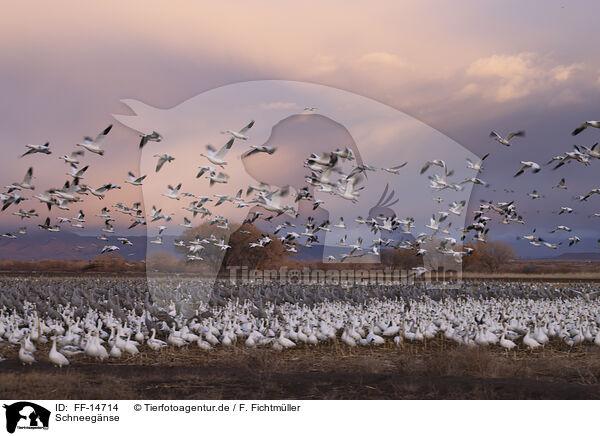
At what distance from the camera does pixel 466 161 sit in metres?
24.5

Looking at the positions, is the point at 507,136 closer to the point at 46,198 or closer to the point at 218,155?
the point at 218,155

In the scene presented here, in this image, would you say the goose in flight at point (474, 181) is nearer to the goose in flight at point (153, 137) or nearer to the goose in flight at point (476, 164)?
the goose in flight at point (476, 164)

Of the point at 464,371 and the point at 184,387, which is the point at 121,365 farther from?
the point at 464,371

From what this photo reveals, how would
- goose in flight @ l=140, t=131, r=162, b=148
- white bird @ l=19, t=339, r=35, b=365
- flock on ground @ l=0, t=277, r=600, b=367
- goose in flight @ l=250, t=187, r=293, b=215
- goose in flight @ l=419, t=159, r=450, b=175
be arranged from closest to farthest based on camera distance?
1. white bird @ l=19, t=339, r=35, b=365
2. flock on ground @ l=0, t=277, r=600, b=367
3. goose in flight @ l=140, t=131, r=162, b=148
4. goose in flight @ l=250, t=187, r=293, b=215
5. goose in flight @ l=419, t=159, r=450, b=175

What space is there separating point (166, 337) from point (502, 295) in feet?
69.7

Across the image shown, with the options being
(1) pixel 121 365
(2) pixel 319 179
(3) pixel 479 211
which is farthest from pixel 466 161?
(1) pixel 121 365

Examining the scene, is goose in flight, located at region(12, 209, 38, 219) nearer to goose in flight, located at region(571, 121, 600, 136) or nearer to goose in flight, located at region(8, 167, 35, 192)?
goose in flight, located at region(8, 167, 35, 192)

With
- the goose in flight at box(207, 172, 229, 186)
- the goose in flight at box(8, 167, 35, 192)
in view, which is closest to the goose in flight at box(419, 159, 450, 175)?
the goose in flight at box(207, 172, 229, 186)
